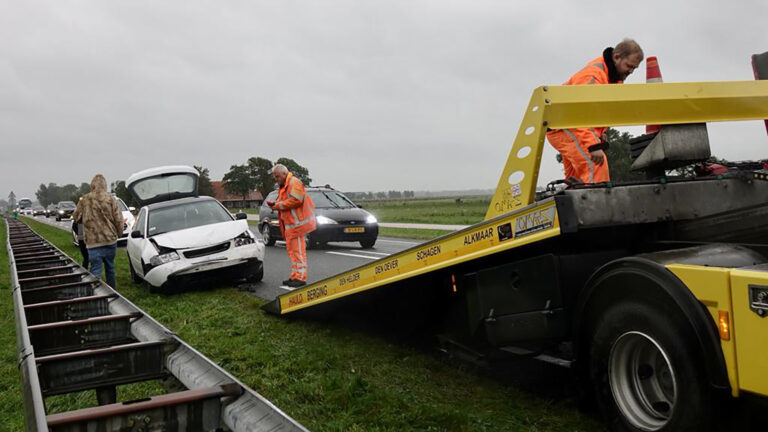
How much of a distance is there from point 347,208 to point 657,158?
39.5ft

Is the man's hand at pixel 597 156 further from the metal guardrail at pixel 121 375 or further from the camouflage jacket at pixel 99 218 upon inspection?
the camouflage jacket at pixel 99 218

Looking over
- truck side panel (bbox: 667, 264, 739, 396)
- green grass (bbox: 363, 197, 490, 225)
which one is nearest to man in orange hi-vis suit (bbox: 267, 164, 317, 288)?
truck side panel (bbox: 667, 264, 739, 396)

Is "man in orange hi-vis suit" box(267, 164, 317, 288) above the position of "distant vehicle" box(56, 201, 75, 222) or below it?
below

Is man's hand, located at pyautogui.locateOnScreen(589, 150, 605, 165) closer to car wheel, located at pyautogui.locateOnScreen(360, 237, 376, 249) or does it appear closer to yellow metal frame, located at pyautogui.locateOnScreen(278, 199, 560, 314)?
yellow metal frame, located at pyautogui.locateOnScreen(278, 199, 560, 314)

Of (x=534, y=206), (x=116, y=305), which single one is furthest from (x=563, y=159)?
(x=116, y=305)

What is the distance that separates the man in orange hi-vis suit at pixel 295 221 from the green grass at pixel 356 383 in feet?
7.50

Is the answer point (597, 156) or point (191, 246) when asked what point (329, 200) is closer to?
point (191, 246)

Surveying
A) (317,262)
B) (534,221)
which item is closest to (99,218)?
(317,262)

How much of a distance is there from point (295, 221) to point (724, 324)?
7.38 meters

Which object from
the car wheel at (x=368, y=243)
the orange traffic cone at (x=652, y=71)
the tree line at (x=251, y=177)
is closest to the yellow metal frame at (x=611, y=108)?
the orange traffic cone at (x=652, y=71)

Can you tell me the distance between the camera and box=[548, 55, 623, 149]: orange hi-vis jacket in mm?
4402

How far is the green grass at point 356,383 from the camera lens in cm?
354

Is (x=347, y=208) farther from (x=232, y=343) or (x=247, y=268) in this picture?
(x=232, y=343)

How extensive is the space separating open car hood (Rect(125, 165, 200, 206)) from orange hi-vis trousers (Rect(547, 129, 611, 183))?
9.34 metres
